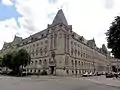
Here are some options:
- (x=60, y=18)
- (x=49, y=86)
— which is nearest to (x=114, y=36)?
(x=49, y=86)

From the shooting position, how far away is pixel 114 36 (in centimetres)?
2480

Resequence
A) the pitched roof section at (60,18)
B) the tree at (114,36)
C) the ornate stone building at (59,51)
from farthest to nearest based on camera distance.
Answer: the pitched roof section at (60,18), the ornate stone building at (59,51), the tree at (114,36)

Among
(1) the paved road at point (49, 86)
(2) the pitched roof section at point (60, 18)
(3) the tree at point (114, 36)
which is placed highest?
(2) the pitched roof section at point (60, 18)

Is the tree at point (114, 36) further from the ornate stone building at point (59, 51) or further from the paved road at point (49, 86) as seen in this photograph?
the ornate stone building at point (59, 51)

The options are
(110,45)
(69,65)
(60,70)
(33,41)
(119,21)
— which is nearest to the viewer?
(119,21)

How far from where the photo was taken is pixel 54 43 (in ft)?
228

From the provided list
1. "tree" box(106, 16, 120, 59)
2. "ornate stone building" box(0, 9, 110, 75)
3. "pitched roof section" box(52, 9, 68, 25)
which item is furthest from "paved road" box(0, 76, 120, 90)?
"pitched roof section" box(52, 9, 68, 25)

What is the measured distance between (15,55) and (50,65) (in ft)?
45.3

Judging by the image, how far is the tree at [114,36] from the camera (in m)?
24.1

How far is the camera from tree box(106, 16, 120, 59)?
24062 mm

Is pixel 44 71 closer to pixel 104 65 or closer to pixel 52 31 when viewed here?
pixel 52 31

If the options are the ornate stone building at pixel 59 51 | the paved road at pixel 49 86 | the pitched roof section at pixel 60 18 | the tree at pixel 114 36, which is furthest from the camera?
the pitched roof section at pixel 60 18

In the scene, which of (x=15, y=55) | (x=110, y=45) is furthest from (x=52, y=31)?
(x=110, y=45)

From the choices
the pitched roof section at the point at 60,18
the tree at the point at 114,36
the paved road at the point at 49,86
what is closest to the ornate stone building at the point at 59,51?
the pitched roof section at the point at 60,18
